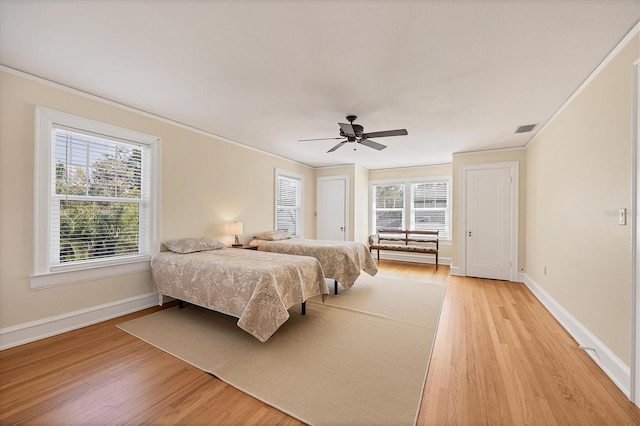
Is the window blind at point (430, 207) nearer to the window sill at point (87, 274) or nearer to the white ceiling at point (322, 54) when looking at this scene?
the white ceiling at point (322, 54)

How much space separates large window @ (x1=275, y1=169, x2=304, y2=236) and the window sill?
2.84 meters

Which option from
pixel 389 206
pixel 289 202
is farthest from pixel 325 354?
pixel 389 206

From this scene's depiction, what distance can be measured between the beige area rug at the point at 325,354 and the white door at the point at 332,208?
10.3 feet

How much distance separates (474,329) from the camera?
2.83 meters

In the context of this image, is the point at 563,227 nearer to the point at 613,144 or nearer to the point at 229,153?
the point at 613,144

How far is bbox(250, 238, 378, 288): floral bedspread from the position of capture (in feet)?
13.2

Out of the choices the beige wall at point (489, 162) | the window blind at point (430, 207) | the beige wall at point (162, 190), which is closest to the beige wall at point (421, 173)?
the window blind at point (430, 207)

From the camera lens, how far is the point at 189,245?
349 cm

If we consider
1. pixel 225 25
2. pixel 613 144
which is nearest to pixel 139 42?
pixel 225 25

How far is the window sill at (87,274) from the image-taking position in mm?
2564

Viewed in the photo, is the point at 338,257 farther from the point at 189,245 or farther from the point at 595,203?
the point at 595,203

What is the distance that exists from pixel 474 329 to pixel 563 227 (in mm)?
1594

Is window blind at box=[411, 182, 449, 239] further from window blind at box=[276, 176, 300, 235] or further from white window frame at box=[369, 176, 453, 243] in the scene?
window blind at box=[276, 176, 300, 235]

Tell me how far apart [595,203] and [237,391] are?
133 inches
